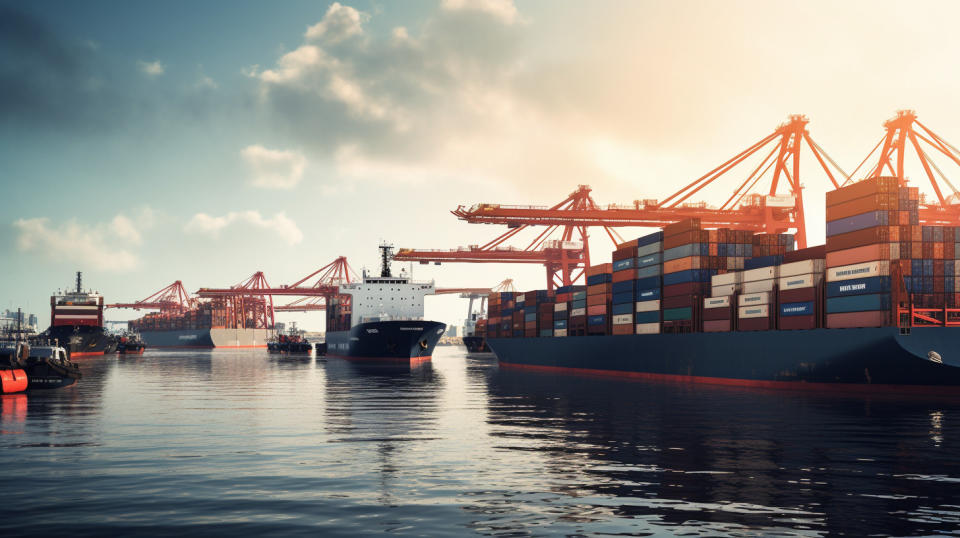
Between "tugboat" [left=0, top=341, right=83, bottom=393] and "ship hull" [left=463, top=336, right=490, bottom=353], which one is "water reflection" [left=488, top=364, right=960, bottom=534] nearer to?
"tugboat" [left=0, top=341, right=83, bottom=393]

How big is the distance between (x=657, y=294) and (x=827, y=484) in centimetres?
3781

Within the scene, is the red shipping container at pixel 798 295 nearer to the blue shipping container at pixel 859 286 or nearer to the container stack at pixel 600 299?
the blue shipping container at pixel 859 286

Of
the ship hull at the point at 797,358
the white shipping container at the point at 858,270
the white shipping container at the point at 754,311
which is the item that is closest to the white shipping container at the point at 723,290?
the white shipping container at the point at 754,311

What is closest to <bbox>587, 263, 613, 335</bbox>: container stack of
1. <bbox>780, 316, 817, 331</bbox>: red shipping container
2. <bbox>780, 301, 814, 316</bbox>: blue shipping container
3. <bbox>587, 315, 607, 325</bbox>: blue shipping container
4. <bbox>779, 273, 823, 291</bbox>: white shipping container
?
<bbox>587, 315, 607, 325</bbox>: blue shipping container

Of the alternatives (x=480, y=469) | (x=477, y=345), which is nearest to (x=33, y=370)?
(x=480, y=469)

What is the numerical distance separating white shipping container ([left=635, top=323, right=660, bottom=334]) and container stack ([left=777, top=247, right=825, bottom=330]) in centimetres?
1071

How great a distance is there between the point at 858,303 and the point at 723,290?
9.81m

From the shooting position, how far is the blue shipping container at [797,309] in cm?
3910

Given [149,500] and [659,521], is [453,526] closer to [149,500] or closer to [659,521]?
[659,521]

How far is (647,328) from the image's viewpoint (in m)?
52.1

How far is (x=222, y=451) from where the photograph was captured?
716 inches

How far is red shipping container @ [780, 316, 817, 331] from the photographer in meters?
38.8

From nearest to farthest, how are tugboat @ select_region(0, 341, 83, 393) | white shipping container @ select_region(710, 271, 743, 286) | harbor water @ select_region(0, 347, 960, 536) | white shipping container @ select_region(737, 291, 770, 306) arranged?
harbor water @ select_region(0, 347, 960, 536)
tugboat @ select_region(0, 341, 83, 393)
white shipping container @ select_region(737, 291, 770, 306)
white shipping container @ select_region(710, 271, 743, 286)

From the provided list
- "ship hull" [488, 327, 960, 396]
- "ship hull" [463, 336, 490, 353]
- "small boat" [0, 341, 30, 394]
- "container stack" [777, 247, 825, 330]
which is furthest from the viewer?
"ship hull" [463, 336, 490, 353]
